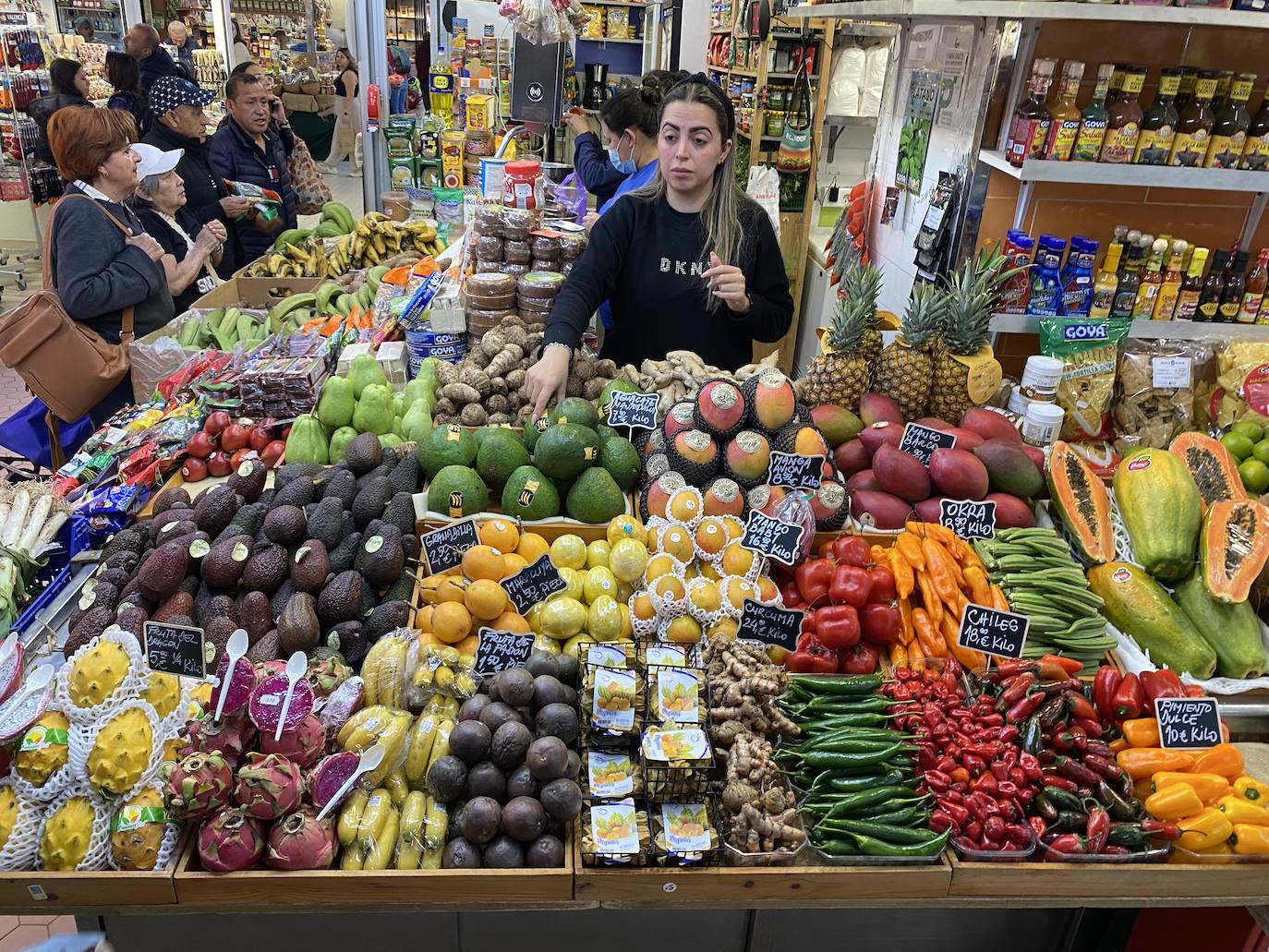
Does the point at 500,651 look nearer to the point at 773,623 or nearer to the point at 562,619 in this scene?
the point at 562,619

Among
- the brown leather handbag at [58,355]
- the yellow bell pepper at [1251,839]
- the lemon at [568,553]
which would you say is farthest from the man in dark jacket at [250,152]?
the yellow bell pepper at [1251,839]

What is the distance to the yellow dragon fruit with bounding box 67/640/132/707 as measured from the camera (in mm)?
1591

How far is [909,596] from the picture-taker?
2299mm

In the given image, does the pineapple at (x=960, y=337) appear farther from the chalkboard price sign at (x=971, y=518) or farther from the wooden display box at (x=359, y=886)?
the wooden display box at (x=359, y=886)

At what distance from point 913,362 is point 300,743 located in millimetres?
2188

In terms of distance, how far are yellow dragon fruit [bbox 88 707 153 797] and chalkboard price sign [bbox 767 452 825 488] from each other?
1.64m

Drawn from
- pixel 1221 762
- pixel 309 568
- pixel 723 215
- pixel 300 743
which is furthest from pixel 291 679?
pixel 723 215

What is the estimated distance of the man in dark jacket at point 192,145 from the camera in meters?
5.00

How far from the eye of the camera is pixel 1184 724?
1.90 metres

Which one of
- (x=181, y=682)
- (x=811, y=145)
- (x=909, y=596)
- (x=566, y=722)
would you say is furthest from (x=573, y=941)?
(x=811, y=145)

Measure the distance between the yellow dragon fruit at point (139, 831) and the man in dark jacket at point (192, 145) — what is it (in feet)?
13.7

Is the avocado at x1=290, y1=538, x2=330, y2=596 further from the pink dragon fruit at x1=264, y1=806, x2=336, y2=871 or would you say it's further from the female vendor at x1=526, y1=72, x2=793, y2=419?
the female vendor at x1=526, y1=72, x2=793, y2=419

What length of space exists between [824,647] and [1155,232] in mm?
2377

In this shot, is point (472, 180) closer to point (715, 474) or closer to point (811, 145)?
point (811, 145)
